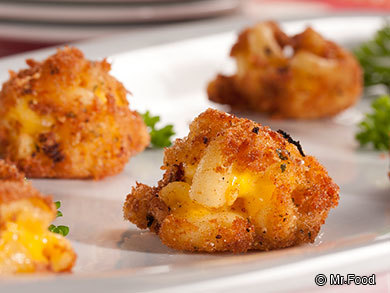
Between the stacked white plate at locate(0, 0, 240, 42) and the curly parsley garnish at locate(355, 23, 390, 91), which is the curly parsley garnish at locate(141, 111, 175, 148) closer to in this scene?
the curly parsley garnish at locate(355, 23, 390, 91)

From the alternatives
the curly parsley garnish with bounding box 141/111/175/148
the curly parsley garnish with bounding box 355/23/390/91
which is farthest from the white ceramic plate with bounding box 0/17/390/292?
the curly parsley garnish with bounding box 355/23/390/91

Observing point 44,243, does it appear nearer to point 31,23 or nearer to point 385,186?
point 385,186

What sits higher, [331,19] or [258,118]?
[331,19]

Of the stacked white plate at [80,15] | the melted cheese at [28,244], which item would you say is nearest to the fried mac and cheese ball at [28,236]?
the melted cheese at [28,244]

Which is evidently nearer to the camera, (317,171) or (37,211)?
(37,211)

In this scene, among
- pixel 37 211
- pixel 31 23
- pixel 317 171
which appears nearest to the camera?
pixel 37 211

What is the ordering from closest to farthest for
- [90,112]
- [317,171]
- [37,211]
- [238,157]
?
1. [37,211]
2. [238,157]
3. [317,171]
4. [90,112]

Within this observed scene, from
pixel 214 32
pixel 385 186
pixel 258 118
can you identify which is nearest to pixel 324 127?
pixel 258 118
